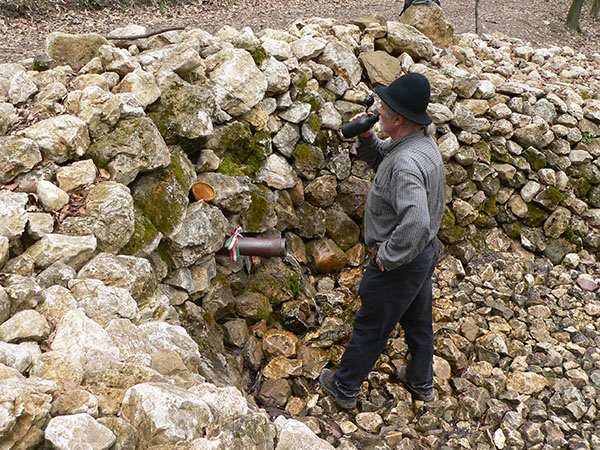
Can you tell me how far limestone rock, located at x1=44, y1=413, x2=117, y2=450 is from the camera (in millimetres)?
1910

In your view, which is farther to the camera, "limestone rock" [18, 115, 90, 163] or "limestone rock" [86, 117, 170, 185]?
"limestone rock" [86, 117, 170, 185]

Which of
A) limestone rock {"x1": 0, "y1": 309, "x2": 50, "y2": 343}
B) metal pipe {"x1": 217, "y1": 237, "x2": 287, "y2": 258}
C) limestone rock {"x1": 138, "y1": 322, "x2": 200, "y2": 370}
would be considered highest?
limestone rock {"x1": 0, "y1": 309, "x2": 50, "y2": 343}

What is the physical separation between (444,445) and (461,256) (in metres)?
2.91

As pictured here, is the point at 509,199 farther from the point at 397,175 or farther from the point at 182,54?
the point at 182,54

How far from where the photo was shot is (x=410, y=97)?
361 centimetres

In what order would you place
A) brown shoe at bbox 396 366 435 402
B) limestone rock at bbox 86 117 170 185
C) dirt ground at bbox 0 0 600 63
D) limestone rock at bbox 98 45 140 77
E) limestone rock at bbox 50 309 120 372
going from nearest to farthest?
limestone rock at bbox 50 309 120 372, limestone rock at bbox 86 117 170 185, brown shoe at bbox 396 366 435 402, limestone rock at bbox 98 45 140 77, dirt ground at bbox 0 0 600 63

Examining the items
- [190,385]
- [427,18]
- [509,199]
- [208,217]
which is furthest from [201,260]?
[427,18]

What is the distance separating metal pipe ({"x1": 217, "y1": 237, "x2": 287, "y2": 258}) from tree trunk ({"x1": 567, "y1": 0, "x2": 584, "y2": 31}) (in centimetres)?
1418

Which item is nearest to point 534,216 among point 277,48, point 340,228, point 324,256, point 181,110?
point 340,228

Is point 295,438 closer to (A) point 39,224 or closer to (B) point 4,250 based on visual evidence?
(B) point 4,250

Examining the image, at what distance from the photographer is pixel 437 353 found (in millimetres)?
4922

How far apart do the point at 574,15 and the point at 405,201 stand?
49.1ft

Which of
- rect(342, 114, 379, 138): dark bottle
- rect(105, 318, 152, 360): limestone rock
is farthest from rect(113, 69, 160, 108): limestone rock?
rect(105, 318, 152, 360): limestone rock

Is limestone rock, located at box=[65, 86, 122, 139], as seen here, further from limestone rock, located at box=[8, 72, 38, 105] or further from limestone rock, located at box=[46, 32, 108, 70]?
limestone rock, located at box=[46, 32, 108, 70]
